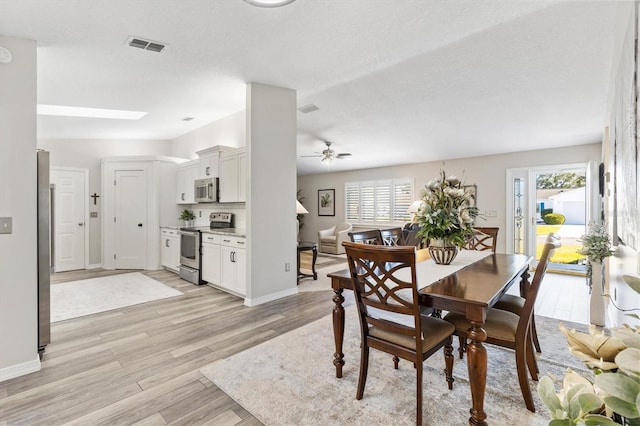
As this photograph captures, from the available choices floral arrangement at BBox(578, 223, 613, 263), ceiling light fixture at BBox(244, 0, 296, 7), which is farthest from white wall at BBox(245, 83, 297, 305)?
floral arrangement at BBox(578, 223, 613, 263)

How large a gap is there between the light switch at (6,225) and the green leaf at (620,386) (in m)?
3.37

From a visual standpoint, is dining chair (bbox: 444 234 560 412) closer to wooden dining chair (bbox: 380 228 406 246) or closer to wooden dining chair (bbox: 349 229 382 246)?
wooden dining chair (bbox: 349 229 382 246)

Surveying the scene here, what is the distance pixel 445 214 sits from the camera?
2430mm

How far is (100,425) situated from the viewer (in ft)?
5.91

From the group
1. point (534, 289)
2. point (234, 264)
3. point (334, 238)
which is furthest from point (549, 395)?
point (334, 238)

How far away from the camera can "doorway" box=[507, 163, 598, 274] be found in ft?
19.5

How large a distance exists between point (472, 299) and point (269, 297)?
2880mm

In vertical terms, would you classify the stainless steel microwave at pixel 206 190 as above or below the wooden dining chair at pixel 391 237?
above

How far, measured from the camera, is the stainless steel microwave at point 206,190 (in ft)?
16.8

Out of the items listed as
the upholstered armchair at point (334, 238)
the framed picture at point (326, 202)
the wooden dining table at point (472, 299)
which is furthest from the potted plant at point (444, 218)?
the framed picture at point (326, 202)

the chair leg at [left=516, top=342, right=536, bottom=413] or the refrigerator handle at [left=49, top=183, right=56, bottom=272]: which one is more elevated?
the refrigerator handle at [left=49, top=183, right=56, bottom=272]

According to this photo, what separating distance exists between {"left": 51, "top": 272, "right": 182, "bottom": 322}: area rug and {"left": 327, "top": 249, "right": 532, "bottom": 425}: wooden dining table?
123 inches

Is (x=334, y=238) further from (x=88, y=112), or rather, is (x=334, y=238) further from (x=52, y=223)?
(x=52, y=223)

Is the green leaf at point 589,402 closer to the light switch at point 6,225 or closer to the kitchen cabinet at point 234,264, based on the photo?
the light switch at point 6,225
